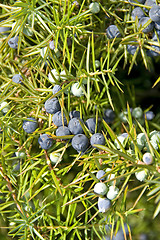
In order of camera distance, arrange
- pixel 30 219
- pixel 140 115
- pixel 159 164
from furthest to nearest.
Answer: pixel 140 115
pixel 30 219
pixel 159 164

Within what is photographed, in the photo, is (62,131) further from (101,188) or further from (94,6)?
(94,6)

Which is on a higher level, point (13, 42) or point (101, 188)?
point (13, 42)

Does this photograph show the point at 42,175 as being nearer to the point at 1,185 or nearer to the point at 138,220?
the point at 1,185

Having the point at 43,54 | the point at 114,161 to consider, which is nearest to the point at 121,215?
the point at 114,161

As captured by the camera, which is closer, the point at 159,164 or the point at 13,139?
the point at 159,164

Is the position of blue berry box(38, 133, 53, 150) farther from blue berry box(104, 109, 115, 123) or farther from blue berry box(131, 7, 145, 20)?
blue berry box(131, 7, 145, 20)

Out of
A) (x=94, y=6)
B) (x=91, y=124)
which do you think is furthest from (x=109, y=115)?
(x=94, y=6)
